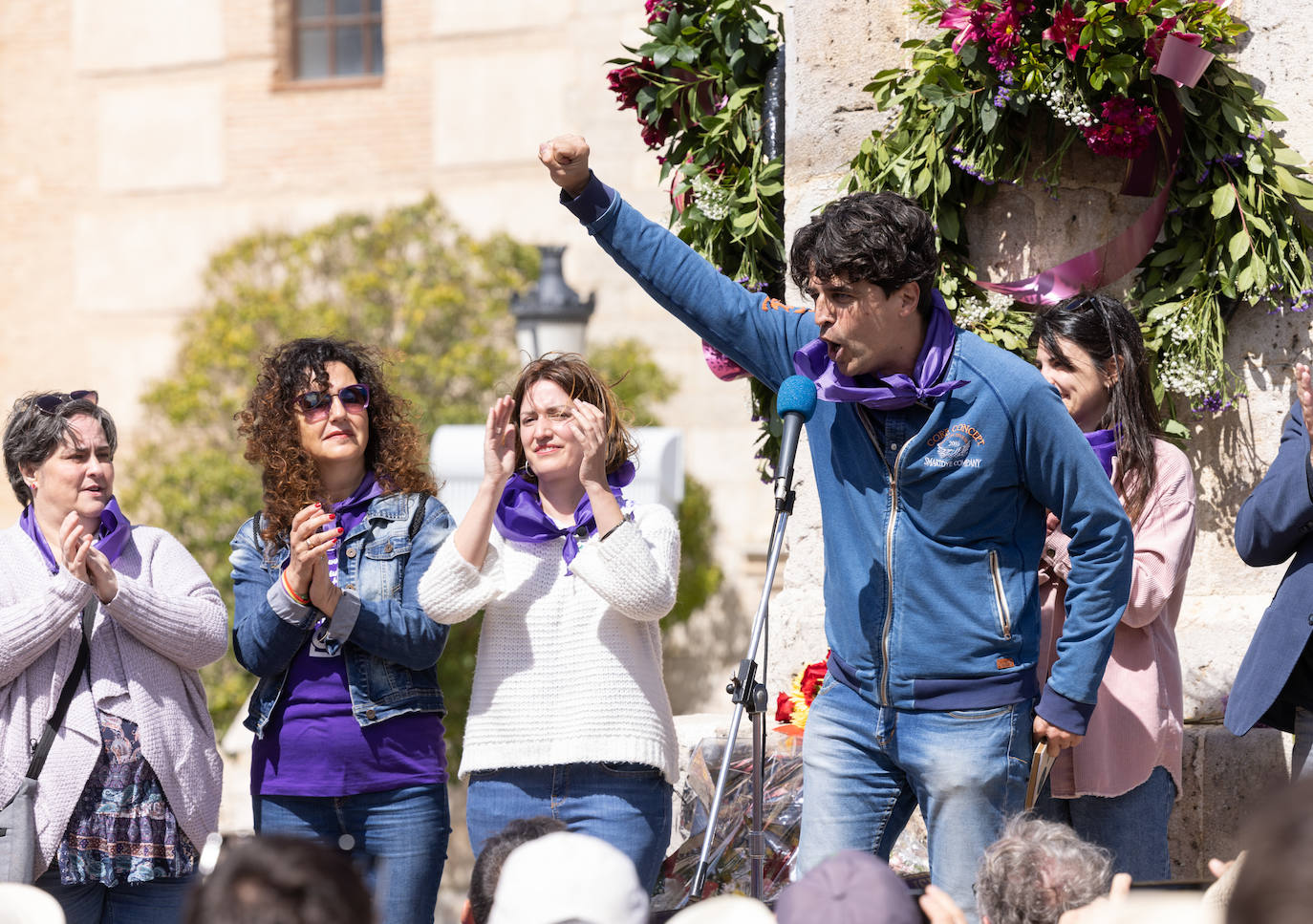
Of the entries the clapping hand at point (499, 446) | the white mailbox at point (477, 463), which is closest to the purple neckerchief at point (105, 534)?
the clapping hand at point (499, 446)

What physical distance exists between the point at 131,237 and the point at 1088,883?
1278 centimetres

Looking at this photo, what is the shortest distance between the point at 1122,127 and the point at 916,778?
2.11 meters

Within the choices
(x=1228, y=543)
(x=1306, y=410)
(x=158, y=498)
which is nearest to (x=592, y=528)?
(x=1306, y=410)

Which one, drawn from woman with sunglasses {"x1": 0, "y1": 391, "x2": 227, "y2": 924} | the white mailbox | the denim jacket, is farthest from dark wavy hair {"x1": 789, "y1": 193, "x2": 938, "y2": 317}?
the white mailbox

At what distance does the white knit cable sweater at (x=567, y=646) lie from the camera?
3529 millimetres

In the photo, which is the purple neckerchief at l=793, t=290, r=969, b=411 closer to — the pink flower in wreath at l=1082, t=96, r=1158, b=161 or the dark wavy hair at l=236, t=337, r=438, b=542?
the dark wavy hair at l=236, t=337, r=438, b=542

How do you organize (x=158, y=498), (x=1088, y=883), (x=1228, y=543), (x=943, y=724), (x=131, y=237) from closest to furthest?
(x=1088, y=883) → (x=943, y=724) → (x=1228, y=543) → (x=158, y=498) → (x=131, y=237)

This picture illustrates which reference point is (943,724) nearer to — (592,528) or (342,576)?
(592,528)

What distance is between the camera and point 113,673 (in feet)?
12.2

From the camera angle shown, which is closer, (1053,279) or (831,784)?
(831,784)

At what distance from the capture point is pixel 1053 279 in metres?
4.62

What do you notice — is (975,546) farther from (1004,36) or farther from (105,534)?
(105,534)

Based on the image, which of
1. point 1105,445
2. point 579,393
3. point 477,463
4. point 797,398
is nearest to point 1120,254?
point 1105,445

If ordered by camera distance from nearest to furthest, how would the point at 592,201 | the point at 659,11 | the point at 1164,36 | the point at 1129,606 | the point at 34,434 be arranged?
the point at 592,201 → the point at 1129,606 → the point at 34,434 → the point at 1164,36 → the point at 659,11
